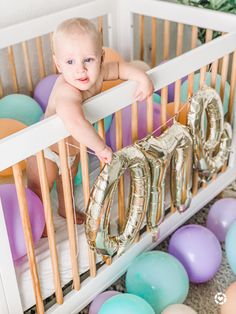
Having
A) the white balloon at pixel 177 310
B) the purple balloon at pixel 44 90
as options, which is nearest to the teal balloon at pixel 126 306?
the white balloon at pixel 177 310

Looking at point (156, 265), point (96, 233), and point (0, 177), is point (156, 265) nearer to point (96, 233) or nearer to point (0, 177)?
point (96, 233)

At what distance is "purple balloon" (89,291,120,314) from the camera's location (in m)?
1.34

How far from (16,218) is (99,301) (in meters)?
0.39

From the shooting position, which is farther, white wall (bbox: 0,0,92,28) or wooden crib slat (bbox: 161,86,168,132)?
white wall (bbox: 0,0,92,28)

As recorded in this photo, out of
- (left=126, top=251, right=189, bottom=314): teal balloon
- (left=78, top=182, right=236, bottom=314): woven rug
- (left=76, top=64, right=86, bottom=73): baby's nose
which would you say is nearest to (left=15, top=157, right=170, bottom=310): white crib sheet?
(left=126, top=251, right=189, bottom=314): teal balloon

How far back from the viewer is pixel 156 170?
1.32m

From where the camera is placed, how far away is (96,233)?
4.00 feet

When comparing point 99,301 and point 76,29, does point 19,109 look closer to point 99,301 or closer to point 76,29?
point 76,29

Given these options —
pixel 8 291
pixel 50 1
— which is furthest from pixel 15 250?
pixel 50 1

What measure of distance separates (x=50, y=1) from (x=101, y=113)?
86 centimetres

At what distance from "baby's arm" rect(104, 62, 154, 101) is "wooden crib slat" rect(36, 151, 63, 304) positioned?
12.6 inches

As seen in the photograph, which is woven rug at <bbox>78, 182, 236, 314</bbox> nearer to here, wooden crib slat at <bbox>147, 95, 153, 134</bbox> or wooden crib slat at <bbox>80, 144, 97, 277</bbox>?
wooden crib slat at <bbox>80, 144, 97, 277</bbox>

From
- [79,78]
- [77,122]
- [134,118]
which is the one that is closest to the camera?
[77,122]

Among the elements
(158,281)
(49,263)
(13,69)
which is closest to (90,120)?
(49,263)
